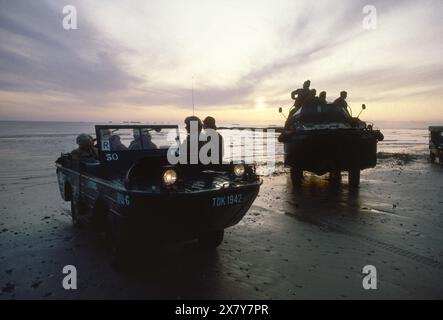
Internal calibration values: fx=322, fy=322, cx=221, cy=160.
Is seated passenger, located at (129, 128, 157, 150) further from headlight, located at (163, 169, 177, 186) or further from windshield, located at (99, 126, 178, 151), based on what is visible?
headlight, located at (163, 169, 177, 186)

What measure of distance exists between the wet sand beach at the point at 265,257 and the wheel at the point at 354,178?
1991mm

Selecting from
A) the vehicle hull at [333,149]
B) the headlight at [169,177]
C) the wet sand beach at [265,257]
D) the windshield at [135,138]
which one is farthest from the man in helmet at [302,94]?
the headlight at [169,177]

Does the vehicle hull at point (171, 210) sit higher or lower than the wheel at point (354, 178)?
higher

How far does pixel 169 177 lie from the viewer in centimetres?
409

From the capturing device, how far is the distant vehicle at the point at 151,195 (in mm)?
4090

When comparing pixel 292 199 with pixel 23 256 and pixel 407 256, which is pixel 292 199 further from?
pixel 23 256

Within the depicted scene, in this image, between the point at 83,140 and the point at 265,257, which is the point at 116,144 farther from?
the point at 265,257

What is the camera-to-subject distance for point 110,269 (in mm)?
4750

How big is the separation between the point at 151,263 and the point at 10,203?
20.3 ft

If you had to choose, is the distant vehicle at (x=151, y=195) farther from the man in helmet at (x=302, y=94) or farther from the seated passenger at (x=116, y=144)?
the man in helmet at (x=302, y=94)

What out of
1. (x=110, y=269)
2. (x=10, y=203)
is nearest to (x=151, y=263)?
(x=110, y=269)
